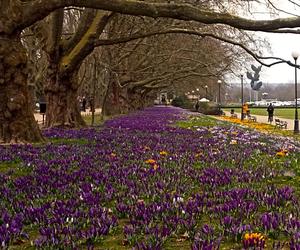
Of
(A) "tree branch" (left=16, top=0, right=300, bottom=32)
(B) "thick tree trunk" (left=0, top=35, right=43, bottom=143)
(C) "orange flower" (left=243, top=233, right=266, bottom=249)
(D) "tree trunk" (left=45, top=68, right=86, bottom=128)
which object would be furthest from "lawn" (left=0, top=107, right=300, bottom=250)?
(D) "tree trunk" (left=45, top=68, right=86, bottom=128)

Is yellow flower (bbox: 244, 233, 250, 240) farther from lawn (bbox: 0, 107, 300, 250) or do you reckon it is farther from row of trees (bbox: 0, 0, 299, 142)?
row of trees (bbox: 0, 0, 299, 142)

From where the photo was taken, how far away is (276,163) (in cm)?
802

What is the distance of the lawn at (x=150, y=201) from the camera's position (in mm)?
3744

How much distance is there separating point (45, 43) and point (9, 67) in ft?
21.8

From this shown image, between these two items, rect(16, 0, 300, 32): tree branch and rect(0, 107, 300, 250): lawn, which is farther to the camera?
rect(16, 0, 300, 32): tree branch

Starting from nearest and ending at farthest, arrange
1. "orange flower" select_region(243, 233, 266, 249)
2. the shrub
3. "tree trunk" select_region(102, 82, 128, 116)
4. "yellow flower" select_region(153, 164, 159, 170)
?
"orange flower" select_region(243, 233, 266, 249) < "yellow flower" select_region(153, 164, 159, 170) < "tree trunk" select_region(102, 82, 128, 116) < the shrub

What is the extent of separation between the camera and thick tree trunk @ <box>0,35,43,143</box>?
11.5 m

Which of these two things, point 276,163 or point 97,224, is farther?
point 276,163

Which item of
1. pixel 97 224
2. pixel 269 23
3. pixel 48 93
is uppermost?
pixel 269 23

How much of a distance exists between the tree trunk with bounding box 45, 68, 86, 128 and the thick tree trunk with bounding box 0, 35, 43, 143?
5.83 meters

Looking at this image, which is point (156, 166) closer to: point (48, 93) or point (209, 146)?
point (209, 146)

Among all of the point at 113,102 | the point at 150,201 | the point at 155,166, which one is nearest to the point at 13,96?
the point at 155,166

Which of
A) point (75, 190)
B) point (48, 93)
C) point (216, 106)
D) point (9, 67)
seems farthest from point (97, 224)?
point (216, 106)

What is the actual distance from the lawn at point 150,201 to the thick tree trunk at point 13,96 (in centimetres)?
282
